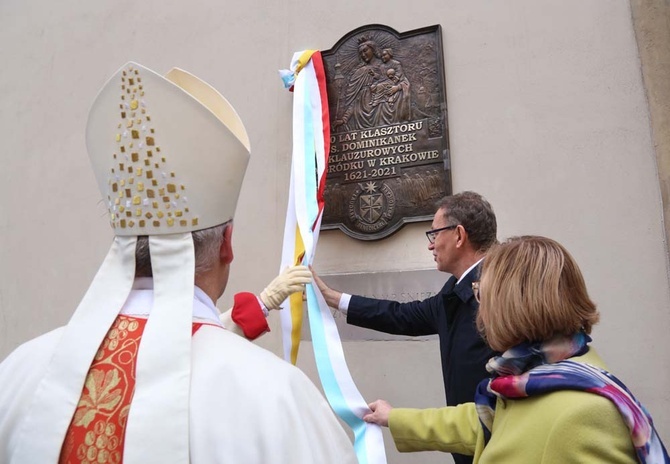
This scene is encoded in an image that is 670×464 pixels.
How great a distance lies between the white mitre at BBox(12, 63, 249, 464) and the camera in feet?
4.18

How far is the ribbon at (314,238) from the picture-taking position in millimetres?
2502

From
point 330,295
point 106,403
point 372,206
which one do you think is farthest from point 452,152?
point 106,403

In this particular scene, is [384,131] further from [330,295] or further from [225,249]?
[225,249]

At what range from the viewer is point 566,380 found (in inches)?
54.3

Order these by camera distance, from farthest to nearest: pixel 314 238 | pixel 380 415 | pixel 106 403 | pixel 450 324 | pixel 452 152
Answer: pixel 452 152 → pixel 314 238 → pixel 450 324 → pixel 380 415 → pixel 106 403

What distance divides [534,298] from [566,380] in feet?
0.67

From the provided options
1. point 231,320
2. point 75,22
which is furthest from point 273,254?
point 75,22

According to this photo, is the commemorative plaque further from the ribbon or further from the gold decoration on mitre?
the gold decoration on mitre

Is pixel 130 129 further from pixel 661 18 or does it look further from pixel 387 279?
pixel 661 18

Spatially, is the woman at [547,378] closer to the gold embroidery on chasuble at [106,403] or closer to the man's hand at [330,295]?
the gold embroidery on chasuble at [106,403]

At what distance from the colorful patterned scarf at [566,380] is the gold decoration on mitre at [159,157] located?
2.63 feet

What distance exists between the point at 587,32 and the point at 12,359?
2.95 m

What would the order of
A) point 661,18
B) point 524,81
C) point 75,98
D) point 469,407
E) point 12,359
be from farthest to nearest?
point 75,98, point 524,81, point 661,18, point 469,407, point 12,359

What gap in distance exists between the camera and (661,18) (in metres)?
3.01
